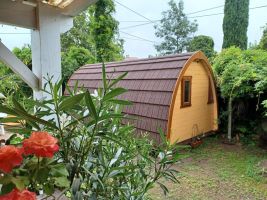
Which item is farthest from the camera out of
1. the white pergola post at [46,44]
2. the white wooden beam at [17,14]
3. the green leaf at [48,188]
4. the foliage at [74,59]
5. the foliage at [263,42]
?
the foliage at [74,59]

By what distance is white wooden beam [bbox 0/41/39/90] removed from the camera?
161cm

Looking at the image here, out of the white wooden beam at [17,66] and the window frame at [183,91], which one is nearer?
the white wooden beam at [17,66]

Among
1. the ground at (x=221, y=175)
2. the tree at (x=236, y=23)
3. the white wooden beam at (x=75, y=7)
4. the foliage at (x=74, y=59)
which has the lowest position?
the ground at (x=221, y=175)

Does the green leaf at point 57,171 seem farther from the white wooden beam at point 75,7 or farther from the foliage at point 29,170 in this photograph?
the white wooden beam at point 75,7

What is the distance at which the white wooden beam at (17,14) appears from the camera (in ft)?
5.08

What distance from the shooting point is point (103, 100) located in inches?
29.7

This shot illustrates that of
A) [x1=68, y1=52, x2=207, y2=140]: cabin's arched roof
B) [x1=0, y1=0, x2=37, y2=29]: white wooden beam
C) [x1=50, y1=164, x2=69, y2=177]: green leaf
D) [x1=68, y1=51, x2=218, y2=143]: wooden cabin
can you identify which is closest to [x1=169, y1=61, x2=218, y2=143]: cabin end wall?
[x1=68, y1=51, x2=218, y2=143]: wooden cabin

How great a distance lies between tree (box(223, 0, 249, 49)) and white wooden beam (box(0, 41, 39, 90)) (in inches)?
370

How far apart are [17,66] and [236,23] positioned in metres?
9.71

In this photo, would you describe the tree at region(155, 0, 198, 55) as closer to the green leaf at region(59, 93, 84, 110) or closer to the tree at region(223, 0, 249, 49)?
the tree at region(223, 0, 249, 49)

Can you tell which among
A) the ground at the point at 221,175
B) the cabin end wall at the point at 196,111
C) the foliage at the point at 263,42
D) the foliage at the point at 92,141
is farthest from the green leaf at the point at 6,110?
the foliage at the point at 263,42

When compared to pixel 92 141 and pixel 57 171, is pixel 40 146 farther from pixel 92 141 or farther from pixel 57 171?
pixel 92 141

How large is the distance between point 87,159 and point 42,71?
1100mm

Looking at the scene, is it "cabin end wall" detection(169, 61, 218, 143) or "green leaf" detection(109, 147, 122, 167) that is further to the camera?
"cabin end wall" detection(169, 61, 218, 143)
